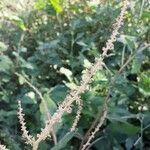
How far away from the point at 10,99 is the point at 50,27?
666 millimetres

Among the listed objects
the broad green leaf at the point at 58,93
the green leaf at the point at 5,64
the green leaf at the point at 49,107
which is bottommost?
the broad green leaf at the point at 58,93

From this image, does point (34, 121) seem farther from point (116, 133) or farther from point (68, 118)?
point (116, 133)

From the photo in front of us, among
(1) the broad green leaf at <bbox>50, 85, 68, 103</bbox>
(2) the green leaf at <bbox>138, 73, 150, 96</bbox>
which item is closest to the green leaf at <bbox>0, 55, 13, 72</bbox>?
(1) the broad green leaf at <bbox>50, 85, 68, 103</bbox>

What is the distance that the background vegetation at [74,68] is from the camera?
1734mm

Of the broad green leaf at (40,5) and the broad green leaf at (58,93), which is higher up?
the broad green leaf at (40,5)

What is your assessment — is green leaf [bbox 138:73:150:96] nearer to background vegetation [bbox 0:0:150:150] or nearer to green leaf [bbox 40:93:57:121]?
background vegetation [bbox 0:0:150:150]

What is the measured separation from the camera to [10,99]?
215 cm

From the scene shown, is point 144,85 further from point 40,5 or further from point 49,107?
point 40,5

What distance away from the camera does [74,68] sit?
228 cm

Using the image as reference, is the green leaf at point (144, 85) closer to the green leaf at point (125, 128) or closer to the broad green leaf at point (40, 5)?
the green leaf at point (125, 128)

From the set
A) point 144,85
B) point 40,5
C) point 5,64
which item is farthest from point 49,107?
point 40,5

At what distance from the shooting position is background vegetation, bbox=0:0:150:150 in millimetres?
1734

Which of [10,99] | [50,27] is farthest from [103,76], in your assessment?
[50,27]

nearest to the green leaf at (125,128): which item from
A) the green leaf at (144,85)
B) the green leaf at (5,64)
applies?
the green leaf at (144,85)
